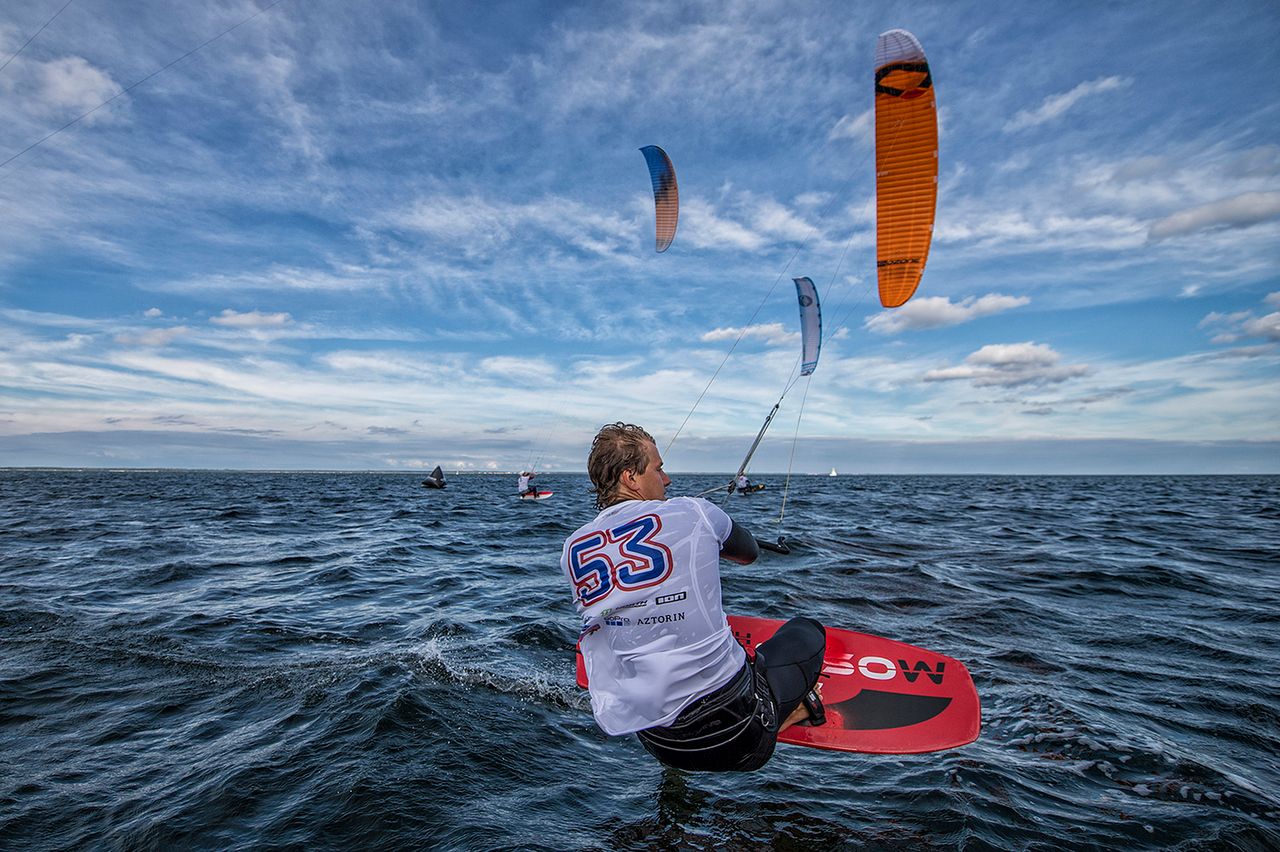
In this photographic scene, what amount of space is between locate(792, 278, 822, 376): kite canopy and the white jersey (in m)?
15.0

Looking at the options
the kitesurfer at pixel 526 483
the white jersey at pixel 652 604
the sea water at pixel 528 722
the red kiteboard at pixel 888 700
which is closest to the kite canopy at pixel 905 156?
the sea water at pixel 528 722

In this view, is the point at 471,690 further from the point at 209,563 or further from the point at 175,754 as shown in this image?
the point at 209,563

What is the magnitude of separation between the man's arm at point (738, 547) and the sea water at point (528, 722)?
5.41ft

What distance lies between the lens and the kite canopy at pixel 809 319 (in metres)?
18.1

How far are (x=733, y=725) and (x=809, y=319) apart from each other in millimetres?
16773

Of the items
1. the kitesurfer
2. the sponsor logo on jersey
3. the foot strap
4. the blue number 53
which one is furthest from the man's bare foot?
the kitesurfer

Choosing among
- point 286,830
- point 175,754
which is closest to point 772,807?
point 286,830

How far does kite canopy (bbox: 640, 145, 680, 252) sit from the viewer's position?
16.1 meters

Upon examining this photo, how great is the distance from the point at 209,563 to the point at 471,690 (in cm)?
1017

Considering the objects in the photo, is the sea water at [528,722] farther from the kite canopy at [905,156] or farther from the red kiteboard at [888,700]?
the kite canopy at [905,156]

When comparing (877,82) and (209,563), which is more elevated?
(877,82)

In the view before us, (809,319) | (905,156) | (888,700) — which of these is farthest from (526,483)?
(888,700)

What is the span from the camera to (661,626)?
122 inches

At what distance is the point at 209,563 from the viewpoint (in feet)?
42.4
